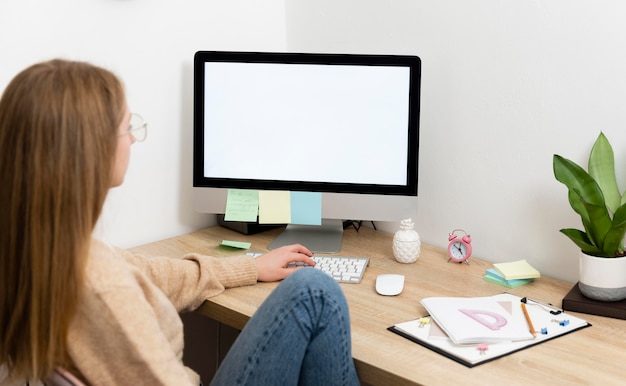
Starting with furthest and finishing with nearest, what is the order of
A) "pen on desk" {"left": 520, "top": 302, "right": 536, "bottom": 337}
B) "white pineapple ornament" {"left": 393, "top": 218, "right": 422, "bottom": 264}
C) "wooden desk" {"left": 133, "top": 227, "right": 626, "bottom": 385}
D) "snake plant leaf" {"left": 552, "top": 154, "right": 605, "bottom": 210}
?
"white pineapple ornament" {"left": 393, "top": 218, "right": 422, "bottom": 264}
"snake plant leaf" {"left": 552, "top": 154, "right": 605, "bottom": 210}
"pen on desk" {"left": 520, "top": 302, "right": 536, "bottom": 337}
"wooden desk" {"left": 133, "top": 227, "right": 626, "bottom": 385}

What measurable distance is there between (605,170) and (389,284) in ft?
1.54

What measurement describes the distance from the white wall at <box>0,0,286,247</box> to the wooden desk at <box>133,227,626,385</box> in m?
0.10

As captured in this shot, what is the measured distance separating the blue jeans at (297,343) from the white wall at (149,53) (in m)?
0.60

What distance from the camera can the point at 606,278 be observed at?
4.60ft

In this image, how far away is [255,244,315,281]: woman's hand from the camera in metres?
1.57

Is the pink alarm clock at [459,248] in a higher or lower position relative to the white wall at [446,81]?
lower

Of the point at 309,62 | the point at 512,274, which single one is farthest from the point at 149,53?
the point at 512,274

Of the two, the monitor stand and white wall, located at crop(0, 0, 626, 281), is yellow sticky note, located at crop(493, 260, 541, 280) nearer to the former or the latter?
white wall, located at crop(0, 0, 626, 281)

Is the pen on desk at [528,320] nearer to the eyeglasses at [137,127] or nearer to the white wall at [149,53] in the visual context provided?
the eyeglasses at [137,127]

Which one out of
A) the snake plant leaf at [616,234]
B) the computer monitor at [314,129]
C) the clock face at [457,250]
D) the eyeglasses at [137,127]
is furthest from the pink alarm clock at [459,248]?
the eyeglasses at [137,127]

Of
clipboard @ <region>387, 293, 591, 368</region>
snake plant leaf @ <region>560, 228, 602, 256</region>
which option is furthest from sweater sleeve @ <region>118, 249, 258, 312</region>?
snake plant leaf @ <region>560, 228, 602, 256</region>

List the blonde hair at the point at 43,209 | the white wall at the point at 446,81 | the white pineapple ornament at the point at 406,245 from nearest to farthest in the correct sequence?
the blonde hair at the point at 43,209 → the white wall at the point at 446,81 → the white pineapple ornament at the point at 406,245

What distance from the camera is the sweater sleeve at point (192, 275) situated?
146cm

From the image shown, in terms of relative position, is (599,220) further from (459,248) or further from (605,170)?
(459,248)
